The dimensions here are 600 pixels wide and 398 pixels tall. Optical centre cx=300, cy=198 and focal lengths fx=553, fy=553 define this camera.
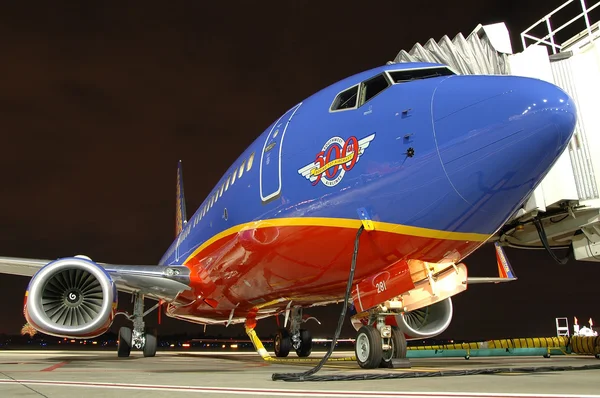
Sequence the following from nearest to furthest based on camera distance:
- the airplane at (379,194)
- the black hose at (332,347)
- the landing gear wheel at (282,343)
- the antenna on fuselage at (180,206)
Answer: the black hose at (332,347) → the airplane at (379,194) → the landing gear wheel at (282,343) → the antenna on fuselage at (180,206)

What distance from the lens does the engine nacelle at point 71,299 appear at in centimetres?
920

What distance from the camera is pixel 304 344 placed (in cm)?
1464

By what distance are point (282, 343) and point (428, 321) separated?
5517 mm

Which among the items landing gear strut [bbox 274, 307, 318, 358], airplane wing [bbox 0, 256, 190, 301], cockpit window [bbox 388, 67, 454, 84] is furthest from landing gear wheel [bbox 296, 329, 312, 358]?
cockpit window [bbox 388, 67, 454, 84]

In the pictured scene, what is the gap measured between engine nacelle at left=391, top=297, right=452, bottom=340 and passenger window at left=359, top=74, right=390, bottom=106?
4323 mm

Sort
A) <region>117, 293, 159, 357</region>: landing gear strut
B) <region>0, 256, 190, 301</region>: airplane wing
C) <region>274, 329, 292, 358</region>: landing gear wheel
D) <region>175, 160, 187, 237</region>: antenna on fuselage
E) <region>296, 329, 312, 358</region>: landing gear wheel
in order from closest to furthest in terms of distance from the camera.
Answer: <region>0, 256, 190, 301</region>: airplane wing, <region>117, 293, 159, 357</region>: landing gear strut, <region>274, 329, 292, 358</region>: landing gear wheel, <region>296, 329, 312, 358</region>: landing gear wheel, <region>175, 160, 187, 237</region>: antenna on fuselage

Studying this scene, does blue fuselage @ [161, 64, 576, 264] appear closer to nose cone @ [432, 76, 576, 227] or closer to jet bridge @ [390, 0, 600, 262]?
nose cone @ [432, 76, 576, 227]

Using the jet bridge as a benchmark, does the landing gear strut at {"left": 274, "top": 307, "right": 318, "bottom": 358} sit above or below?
below

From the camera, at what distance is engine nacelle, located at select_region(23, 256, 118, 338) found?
9203 millimetres

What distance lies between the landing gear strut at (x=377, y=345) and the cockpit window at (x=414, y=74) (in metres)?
2.89

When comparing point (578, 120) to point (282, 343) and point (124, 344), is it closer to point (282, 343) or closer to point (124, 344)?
point (282, 343)

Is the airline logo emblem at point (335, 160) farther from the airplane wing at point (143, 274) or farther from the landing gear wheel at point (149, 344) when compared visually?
the landing gear wheel at point (149, 344)

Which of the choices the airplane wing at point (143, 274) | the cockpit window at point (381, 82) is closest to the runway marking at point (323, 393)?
the cockpit window at point (381, 82)

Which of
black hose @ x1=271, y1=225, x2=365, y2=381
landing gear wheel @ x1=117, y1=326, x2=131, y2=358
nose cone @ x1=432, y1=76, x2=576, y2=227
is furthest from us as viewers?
landing gear wheel @ x1=117, y1=326, x2=131, y2=358
